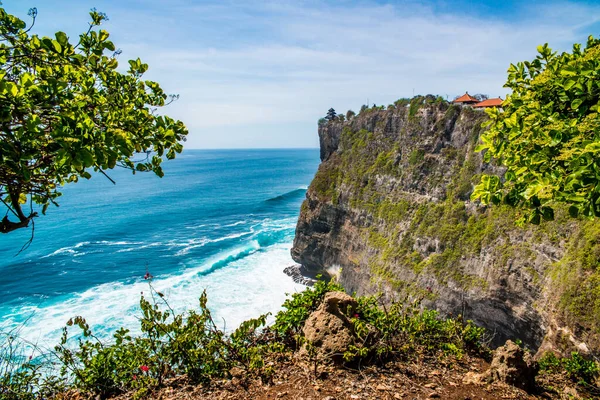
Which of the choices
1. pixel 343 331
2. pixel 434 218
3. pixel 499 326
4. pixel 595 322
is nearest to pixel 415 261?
pixel 434 218

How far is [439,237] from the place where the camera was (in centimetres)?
3416

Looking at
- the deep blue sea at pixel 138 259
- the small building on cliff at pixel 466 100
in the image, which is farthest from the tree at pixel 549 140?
the small building on cliff at pixel 466 100

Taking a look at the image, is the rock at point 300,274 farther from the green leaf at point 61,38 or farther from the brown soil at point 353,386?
the green leaf at point 61,38

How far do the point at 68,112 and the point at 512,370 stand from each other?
8.84m

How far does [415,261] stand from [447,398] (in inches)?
1224

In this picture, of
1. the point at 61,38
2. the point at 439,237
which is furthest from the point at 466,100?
the point at 61,38

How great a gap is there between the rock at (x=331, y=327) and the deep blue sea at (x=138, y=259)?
55.0 feet

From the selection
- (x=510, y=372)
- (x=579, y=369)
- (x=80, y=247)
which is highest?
(x=510, y=372)

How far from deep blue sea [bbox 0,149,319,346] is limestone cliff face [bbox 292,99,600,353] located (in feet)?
35.0

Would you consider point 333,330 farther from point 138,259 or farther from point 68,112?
point 138,259

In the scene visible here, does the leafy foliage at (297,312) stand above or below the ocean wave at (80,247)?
above

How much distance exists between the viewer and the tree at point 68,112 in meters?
3.01

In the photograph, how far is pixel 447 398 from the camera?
20.5ft

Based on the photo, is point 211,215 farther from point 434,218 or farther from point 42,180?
point 42,180
